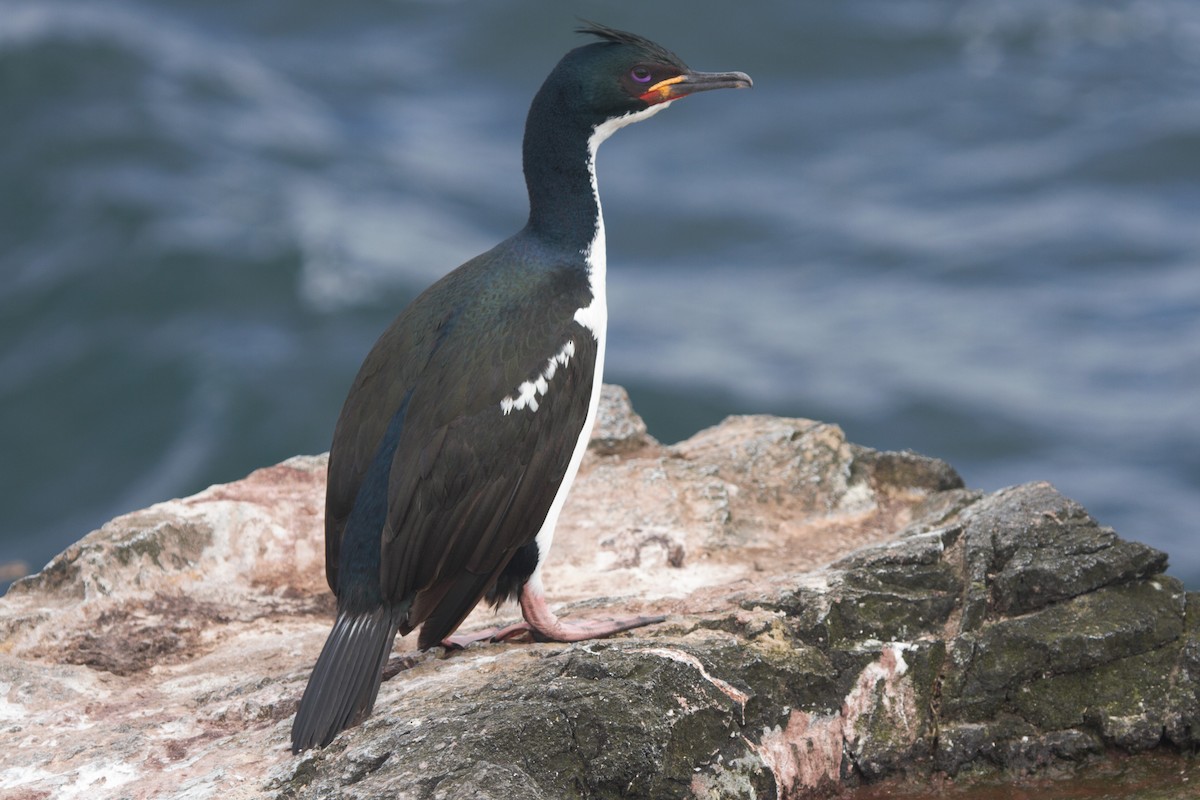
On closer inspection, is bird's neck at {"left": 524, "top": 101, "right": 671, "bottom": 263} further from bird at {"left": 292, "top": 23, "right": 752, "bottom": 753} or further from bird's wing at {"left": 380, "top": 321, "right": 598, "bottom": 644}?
bird's wing at {"left": 380, "top": 321, "right": 598, "bottom": 644}

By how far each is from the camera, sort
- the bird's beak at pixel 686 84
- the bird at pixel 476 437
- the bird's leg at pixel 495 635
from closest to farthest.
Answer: the bird at pixel 476 437 → the bird's leg at pixel 495 635 → the bird's beak at pixel 686 84

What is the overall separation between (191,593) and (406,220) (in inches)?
373

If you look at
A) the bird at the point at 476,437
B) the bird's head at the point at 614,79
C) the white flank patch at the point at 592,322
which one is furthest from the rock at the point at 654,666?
the bird's head at the point at 614,79

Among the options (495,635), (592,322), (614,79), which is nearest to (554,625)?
(495,635)

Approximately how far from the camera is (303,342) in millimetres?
13312

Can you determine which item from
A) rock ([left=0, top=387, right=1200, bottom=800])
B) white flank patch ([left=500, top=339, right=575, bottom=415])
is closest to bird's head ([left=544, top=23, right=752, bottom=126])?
white flank patch ([left=500, top=339, right=575, bottom=415])

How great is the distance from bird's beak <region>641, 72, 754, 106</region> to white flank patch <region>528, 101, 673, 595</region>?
0.04 metres

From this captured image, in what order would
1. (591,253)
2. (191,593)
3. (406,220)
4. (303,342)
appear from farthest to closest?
(406,220)
(303,342)
(191,593)
(591,253)

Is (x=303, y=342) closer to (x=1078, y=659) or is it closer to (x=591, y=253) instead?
(x=591, y=253)

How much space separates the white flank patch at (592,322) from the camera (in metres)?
5.06

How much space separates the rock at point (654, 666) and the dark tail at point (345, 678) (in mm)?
79

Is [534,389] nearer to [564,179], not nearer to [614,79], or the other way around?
[564,179]

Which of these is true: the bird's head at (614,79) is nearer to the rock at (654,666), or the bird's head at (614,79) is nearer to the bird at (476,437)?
the bird at (476,437)

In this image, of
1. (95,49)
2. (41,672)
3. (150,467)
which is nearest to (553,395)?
(41,672)
